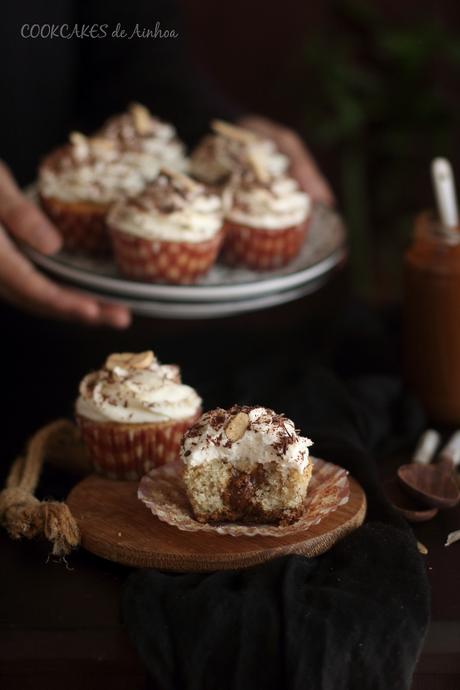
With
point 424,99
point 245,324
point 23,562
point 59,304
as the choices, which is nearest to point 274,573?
point 23,562

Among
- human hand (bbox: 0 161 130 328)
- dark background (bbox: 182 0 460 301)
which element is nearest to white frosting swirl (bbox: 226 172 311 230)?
human hand (bbox: 0 161 130 328)

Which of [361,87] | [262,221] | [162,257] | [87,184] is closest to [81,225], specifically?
[87,184]

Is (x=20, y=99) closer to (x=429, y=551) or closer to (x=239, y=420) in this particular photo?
(x=239, y=420)

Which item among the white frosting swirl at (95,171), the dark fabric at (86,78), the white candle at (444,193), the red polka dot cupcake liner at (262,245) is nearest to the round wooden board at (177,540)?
the white candle at (444,193)

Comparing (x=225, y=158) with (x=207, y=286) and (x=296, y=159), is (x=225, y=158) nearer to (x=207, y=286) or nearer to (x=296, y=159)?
(x=296, y=159)

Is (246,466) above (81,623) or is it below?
above

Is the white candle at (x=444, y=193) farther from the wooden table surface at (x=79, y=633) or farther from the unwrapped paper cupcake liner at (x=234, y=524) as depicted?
the wooden table surface at (x=79, y=633)
